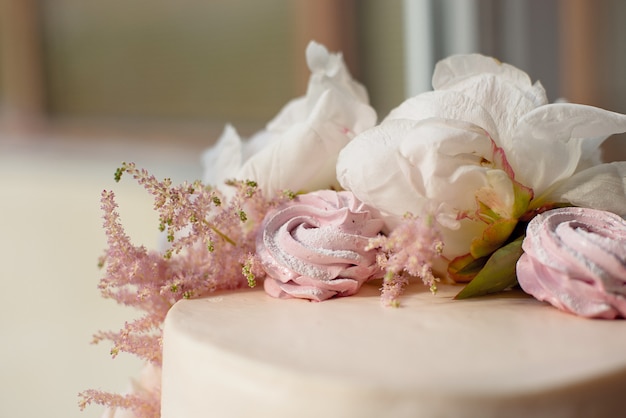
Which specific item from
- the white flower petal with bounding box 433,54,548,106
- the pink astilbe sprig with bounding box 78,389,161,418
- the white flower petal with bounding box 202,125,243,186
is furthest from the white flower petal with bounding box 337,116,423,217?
the pink astilbe sprig with bounding box 78,389,161,418

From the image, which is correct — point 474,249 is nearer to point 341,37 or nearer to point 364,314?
point 364,314

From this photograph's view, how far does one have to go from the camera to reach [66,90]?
493 cm

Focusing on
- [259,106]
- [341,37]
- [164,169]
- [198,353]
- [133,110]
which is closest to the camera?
[198,353]

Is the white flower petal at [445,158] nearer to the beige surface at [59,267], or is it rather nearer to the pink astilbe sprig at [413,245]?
the pink astilbe sprig at [413,245]

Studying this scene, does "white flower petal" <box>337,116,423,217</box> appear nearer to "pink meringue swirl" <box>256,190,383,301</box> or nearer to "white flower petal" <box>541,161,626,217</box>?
"pink meringue swirl" <box>256,190,383,301</box>

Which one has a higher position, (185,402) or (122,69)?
(185,402)

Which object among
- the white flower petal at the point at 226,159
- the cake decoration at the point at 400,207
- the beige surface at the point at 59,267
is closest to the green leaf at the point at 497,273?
the cake decoration at the point at 400,207

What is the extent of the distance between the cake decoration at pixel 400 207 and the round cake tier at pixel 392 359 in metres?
0.03

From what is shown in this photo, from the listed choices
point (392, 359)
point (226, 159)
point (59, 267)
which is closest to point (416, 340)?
point (392, 359)

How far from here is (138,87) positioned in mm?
4578

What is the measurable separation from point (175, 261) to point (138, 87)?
12.7 feet

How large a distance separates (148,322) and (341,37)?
2.29 metres

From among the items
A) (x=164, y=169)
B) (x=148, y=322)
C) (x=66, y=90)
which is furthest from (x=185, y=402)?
(x=66, y=90)

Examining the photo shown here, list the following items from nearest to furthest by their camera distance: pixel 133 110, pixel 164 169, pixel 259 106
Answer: pixel 164 169
pixel 259 106
pixel 133 110
